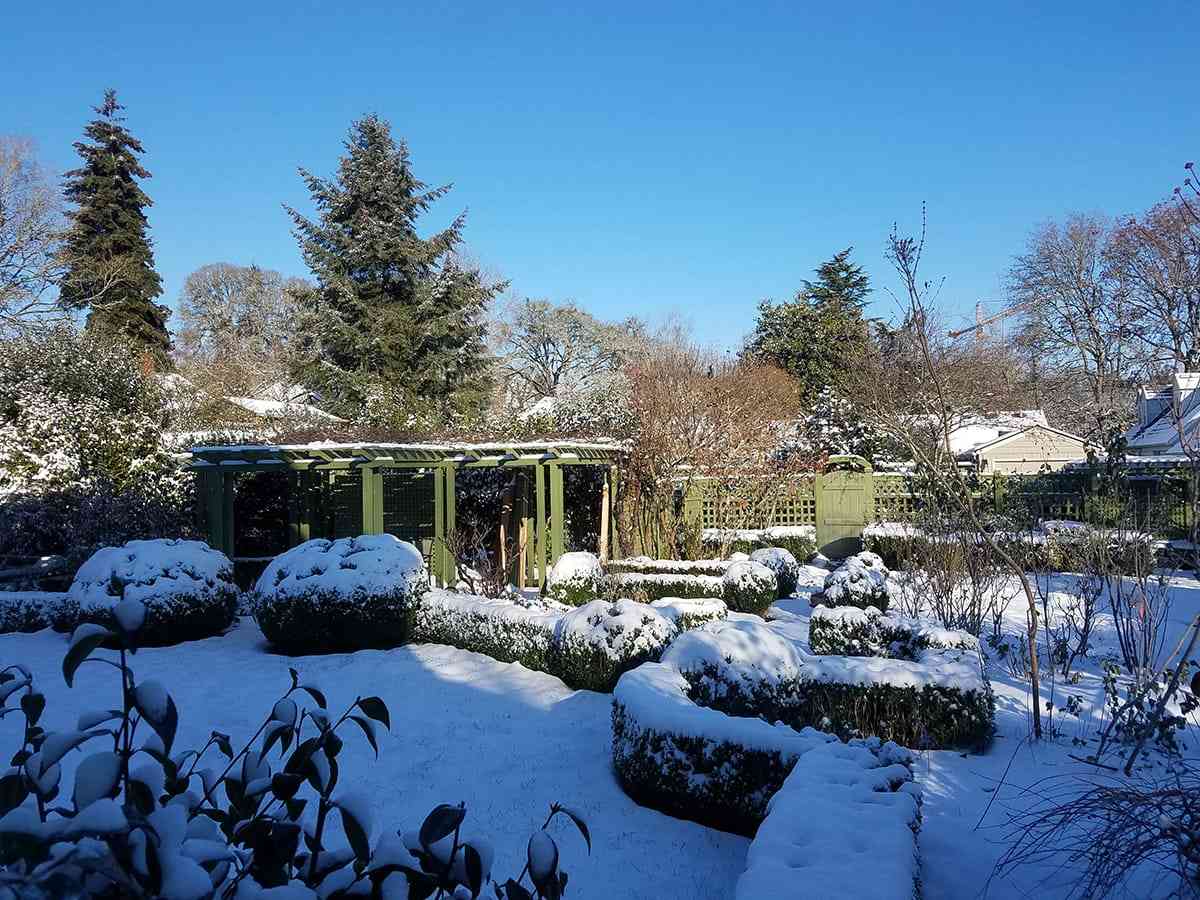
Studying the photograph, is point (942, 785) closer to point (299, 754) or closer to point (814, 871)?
point (814, 871)

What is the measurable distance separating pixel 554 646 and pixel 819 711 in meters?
2.35

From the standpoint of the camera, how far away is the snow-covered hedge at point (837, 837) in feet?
8.24

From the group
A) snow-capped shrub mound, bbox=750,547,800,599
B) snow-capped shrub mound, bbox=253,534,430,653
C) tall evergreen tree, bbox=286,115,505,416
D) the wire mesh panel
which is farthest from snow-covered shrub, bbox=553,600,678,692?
tall evergreen tree, bbox=286,115,505,416

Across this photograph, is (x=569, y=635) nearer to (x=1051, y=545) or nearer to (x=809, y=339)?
(x=1051, y=545)

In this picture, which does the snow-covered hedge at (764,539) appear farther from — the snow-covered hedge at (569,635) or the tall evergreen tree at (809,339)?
the tall evergreen tree at (809,339)

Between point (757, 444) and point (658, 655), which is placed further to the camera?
point (757, 444)

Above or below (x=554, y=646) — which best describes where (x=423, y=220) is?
above

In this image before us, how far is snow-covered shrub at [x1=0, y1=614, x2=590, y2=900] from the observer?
3.06 feet

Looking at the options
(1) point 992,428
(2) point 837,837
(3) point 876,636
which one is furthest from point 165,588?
(1) point 992,428

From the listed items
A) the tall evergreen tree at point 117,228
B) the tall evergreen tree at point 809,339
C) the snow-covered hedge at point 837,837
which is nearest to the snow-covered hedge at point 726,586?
the snow-covered hedge at point 837,837

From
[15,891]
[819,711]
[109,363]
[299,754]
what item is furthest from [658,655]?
[109,363]

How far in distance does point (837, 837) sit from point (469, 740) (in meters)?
3.05

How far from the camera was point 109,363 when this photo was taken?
43.2 ft

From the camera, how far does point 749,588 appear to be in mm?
9305
